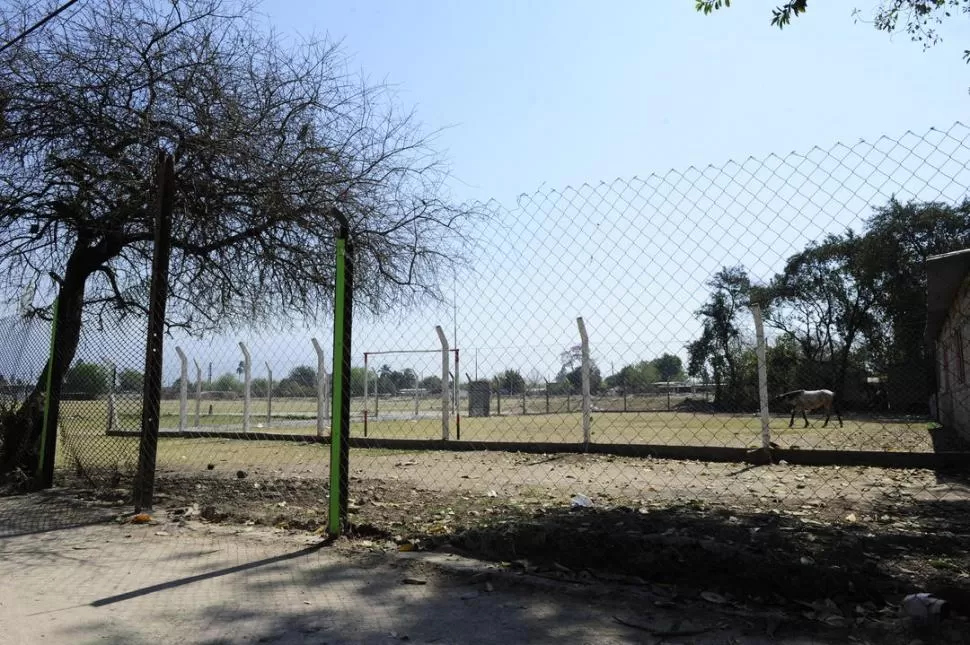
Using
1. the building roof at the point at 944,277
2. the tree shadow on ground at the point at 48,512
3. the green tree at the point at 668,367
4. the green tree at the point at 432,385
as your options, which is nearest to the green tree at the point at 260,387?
the green tree at the point at 432,385

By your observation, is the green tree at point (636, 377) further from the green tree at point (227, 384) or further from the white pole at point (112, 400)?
the green tree at point (227, 384)

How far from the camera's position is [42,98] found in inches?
267

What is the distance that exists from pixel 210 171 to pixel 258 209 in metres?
0.56

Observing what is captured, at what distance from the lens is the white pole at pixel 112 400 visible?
7409mm

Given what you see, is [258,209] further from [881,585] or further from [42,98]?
[881,585]

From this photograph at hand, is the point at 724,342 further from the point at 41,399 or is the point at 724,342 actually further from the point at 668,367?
the point at 41,399

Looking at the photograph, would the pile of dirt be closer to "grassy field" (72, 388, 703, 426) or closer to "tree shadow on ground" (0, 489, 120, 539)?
"tree shadow on ground" (0, 489, 120, 539)

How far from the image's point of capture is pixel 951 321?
12.5 metres

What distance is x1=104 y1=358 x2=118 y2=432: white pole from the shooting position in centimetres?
741

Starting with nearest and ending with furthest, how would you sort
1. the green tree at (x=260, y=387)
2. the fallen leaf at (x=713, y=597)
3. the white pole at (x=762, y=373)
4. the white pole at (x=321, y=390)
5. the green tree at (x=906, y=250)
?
the fallen leaf at (x=713, y=597), the white pole at (x=762, y=373), the white pole at (x=321, y=390), the green tree at (x=260, y=387), the green tree at (x=906, y=250)

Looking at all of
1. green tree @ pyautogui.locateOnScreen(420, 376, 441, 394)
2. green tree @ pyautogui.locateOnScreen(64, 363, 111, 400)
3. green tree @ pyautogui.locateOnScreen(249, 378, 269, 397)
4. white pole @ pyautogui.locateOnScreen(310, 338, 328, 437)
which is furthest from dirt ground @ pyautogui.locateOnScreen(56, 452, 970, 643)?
green tree @ pyautogui.locateOnScreen(249, 378, 269, 397)

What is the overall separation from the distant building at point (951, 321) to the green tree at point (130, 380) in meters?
6.82

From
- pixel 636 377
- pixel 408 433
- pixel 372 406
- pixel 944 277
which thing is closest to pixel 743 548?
pixel 636 377

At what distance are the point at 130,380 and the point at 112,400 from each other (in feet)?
4.86
